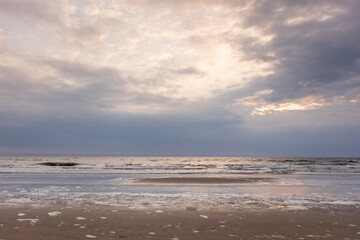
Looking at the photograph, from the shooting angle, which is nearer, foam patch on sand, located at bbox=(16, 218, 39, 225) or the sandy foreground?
the sandy foreground

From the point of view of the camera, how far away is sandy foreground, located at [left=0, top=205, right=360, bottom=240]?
6578 mm

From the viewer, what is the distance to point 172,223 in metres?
7.75

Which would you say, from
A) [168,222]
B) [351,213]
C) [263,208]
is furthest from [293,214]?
[168,222]

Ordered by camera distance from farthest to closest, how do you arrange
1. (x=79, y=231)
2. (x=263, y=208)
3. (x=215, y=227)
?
(x=263, y=208)
(x=215, y=227)
(x=79, y=231)

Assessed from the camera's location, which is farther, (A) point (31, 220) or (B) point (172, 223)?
(A) point (31, 220)

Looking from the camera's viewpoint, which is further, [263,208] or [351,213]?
[263,208]

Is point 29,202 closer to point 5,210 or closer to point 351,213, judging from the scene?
point 5,210

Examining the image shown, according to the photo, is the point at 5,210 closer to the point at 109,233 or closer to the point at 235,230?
the point at 109,233

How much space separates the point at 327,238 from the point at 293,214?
106 inches

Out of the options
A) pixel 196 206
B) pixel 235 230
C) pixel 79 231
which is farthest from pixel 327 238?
pixel 79 231

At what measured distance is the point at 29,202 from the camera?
36.2 ft

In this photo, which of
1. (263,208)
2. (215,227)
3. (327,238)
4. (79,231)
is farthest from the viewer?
(263,208)

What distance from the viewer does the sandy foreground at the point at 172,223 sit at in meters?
6.58

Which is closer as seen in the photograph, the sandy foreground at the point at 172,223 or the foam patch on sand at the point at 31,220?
the sandy foreground at the point at 172,223
